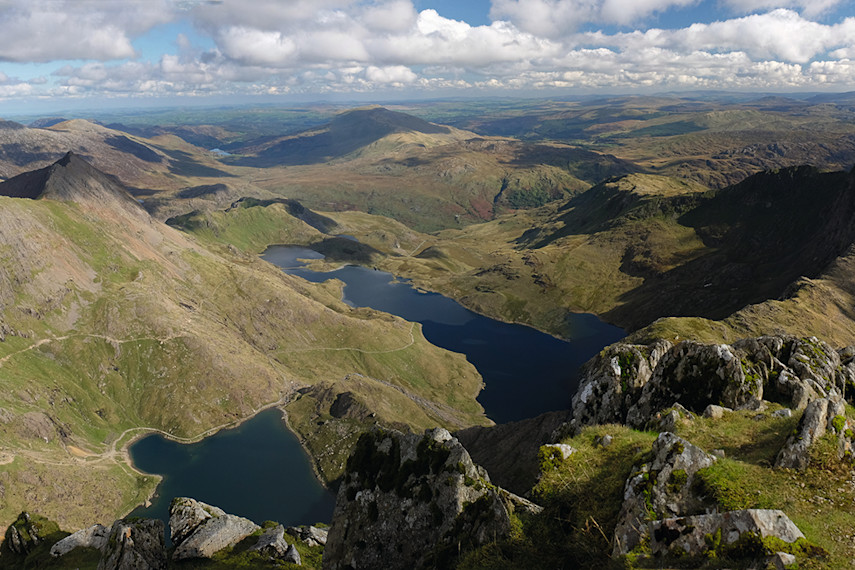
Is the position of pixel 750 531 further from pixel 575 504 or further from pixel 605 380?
pixel 605 380

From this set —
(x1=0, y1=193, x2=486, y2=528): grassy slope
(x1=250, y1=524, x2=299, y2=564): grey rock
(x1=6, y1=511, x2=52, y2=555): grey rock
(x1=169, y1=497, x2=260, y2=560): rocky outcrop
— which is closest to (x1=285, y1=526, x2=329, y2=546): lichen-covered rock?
(x1=169, y1=497, x2=260, y2=560): rocky outcrop

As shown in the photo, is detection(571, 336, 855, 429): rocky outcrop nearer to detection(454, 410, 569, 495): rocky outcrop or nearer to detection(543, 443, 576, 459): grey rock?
detection(543, 443, 576, 459): grey rock

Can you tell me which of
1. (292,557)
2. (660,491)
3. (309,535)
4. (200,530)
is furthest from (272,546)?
(660,491)

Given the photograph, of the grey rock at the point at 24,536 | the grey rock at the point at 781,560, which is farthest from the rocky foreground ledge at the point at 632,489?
the grey rock at the point at 24,536

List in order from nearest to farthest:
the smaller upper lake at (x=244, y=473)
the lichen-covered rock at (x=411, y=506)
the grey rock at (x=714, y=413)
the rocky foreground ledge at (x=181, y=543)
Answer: the lichen-covered rock at (x=411, y=506) → the grey rock at (x=714, y=413) → the rocky foreground ledge at (x=181, y=543) → the smaller upper lake at (x=244, y=473)

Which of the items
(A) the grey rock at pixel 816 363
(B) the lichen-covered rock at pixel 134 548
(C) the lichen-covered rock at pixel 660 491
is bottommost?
(B) the lichen-covered rock at pixel 134 548

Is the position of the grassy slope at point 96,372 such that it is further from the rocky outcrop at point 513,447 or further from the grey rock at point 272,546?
the grey rock at point 272,546

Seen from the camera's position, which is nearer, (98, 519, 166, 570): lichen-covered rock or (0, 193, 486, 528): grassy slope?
(98, 519, 166, 570): lichen-covered rock
